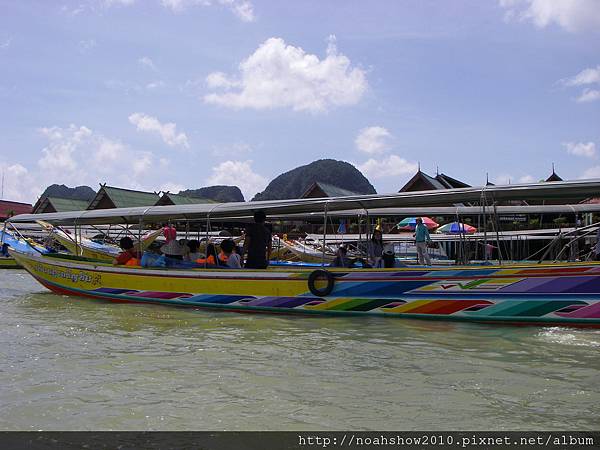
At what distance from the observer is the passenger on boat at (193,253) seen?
9.77m

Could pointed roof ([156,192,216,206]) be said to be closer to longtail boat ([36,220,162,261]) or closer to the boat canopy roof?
longtail boat ([36,220,162,261])

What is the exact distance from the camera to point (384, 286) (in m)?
7.29

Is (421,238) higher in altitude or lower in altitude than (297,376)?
higher

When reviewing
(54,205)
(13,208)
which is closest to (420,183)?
(54,205)

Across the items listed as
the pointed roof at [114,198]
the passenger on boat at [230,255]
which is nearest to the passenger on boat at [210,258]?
the passenger on boat at [230,255]

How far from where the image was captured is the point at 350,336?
20.9 ft

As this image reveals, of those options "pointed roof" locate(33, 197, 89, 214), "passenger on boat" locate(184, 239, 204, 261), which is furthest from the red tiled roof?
"passenger on boat" locate(184, 239, 204, 261)

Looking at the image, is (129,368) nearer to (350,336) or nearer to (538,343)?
(350,336)

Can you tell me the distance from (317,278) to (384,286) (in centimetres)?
94

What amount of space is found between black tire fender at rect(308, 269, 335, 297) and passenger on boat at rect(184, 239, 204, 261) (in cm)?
286

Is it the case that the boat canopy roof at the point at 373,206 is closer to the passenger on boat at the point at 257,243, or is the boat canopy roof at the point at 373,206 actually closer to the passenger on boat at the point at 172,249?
the passenger on boat at the point at 257,243

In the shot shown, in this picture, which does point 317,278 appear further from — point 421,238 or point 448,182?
point 448,182

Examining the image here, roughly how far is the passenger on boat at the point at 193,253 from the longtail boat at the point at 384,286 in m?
0.56

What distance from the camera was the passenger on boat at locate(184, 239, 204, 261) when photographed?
385 inches
